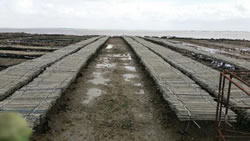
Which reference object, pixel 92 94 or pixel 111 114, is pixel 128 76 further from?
pixel 111 114

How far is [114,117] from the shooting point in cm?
632

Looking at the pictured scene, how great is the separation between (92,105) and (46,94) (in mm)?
1465

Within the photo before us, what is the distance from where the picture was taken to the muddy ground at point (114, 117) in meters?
5.29

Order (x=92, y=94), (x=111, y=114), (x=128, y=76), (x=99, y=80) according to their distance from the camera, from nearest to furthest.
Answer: (x=111, y=114) → (x=92, y=94) → (x=99, y=80) → (x=128, y=76)

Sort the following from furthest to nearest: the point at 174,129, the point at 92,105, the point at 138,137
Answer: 1. the point at 92,105
2. the point at 174,129
3. the point at 138,137

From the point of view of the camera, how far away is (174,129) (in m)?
5.62

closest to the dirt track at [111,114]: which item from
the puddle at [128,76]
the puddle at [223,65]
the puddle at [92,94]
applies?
the puddle at [92,94]

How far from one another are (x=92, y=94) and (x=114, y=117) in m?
2.34

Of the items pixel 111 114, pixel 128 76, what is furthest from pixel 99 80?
pixel 111 114

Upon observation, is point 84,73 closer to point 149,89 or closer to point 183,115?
point 149,89

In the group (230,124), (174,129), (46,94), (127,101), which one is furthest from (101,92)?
(230,124)

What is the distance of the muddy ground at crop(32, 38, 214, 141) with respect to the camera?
5289mm

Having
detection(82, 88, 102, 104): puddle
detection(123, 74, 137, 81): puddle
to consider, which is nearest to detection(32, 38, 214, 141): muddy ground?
detection(82, 88, 102, 104): puddle

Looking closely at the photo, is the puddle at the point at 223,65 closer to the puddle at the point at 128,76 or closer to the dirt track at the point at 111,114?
the puddle at the point at 128,76
